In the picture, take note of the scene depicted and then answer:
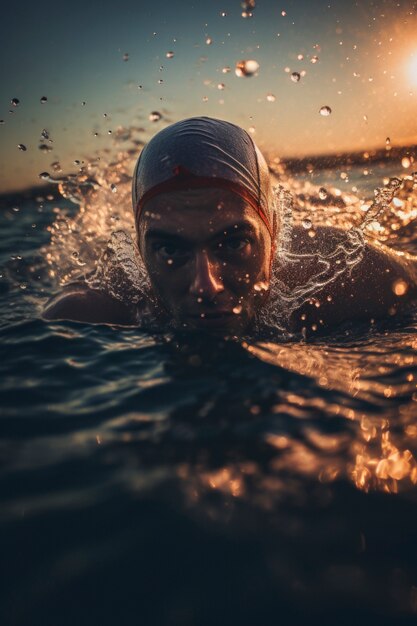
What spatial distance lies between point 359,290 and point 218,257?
1.39 metres

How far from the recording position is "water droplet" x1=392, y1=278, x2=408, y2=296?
356cm

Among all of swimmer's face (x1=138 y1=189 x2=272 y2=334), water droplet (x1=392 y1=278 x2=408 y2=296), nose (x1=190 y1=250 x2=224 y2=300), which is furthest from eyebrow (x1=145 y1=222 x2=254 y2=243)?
water droplet (x1=392 y1=278 x2=408 y2=296)

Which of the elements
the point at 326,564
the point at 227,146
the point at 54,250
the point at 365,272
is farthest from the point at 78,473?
the point at 54,250

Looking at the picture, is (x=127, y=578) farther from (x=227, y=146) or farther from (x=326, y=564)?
(x=227, y=146)

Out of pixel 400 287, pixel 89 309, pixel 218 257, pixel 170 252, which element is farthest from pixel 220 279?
pixel 400 287

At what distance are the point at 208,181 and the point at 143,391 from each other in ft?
4.87

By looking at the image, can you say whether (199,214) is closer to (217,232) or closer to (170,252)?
(217,232)

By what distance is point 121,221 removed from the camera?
249 inches

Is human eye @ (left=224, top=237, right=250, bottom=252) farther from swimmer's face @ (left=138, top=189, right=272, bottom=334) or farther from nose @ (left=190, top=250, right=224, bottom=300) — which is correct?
nose @ (left=190, top=250, right=224, bottom=300)

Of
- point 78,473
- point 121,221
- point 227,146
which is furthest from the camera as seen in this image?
point 121,221

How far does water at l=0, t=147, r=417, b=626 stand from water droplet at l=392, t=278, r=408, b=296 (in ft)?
2.50

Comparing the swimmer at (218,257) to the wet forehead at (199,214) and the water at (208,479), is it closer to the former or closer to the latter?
the wet forehead at (199,214)

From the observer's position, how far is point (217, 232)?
8.90 feet

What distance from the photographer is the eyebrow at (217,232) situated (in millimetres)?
2730
